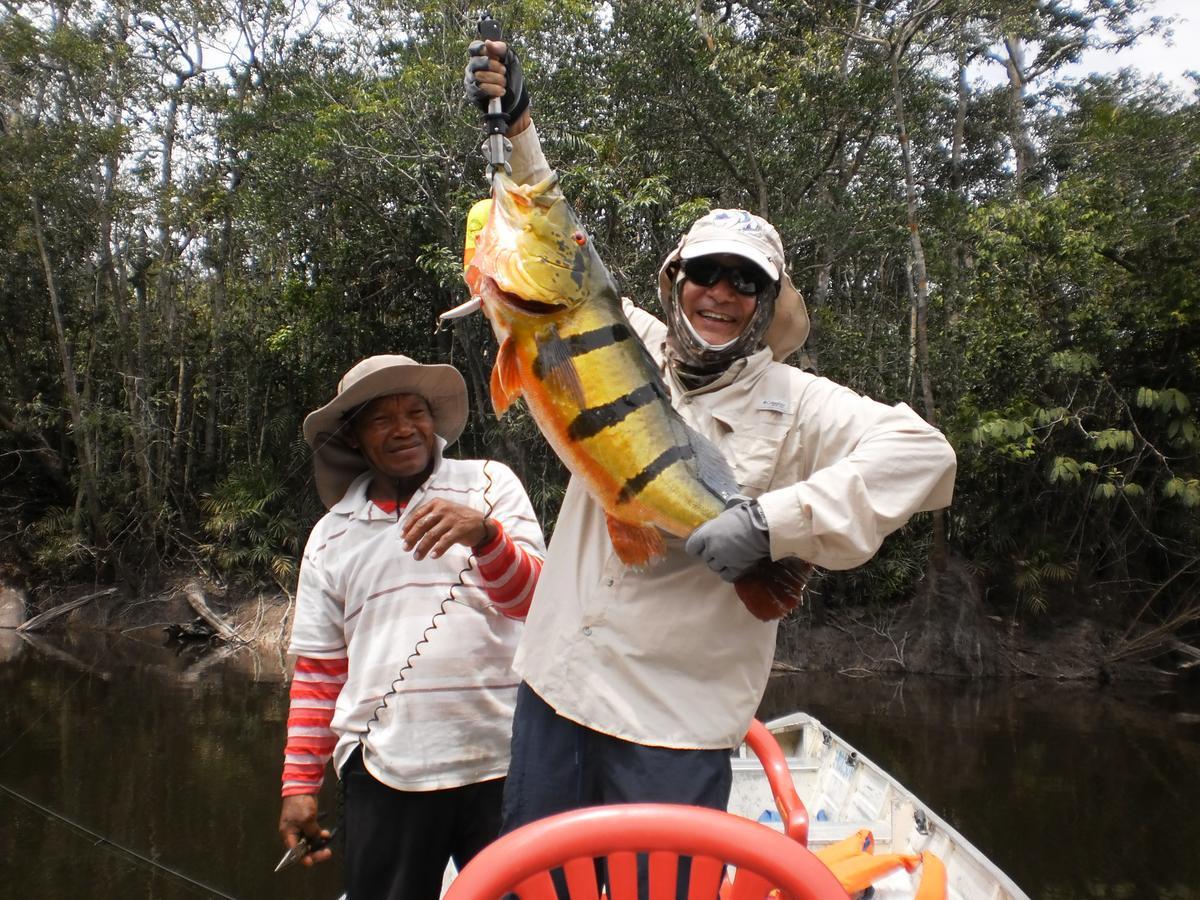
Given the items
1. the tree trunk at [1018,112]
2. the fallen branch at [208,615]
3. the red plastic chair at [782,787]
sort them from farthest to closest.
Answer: the tree trunk at [1018,112]
the fallen branch at [208,615]
the red plastic chair at [782,787]

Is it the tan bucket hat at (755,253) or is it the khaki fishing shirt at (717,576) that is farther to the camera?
the tan bucket hat at (755,253)

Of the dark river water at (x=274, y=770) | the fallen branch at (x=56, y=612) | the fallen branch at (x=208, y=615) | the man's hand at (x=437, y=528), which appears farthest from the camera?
the fallen branch at (x=56, y=612)

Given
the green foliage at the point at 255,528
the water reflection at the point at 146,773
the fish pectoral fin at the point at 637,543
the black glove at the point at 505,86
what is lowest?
the water reflection at the point at 146,773

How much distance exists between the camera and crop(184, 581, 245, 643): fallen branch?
12664mm

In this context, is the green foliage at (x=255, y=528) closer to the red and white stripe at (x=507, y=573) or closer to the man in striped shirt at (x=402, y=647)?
the man in striped shirt at (x=402, y=647)

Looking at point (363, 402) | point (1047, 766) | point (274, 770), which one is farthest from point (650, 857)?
point (1047, 766)

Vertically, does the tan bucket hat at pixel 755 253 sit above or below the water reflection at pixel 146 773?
above

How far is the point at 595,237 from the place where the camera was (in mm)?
10852

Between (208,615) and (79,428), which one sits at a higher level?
(79,428)

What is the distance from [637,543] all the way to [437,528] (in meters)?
0.46

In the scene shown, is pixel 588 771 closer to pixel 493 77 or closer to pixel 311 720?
pixel 311 720

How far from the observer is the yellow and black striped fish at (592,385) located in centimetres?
167

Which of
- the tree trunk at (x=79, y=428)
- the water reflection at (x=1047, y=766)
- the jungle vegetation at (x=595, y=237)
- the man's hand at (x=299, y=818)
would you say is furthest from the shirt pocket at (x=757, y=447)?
the tree trunk at (x=79, y=428)

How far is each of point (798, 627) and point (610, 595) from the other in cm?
1087
